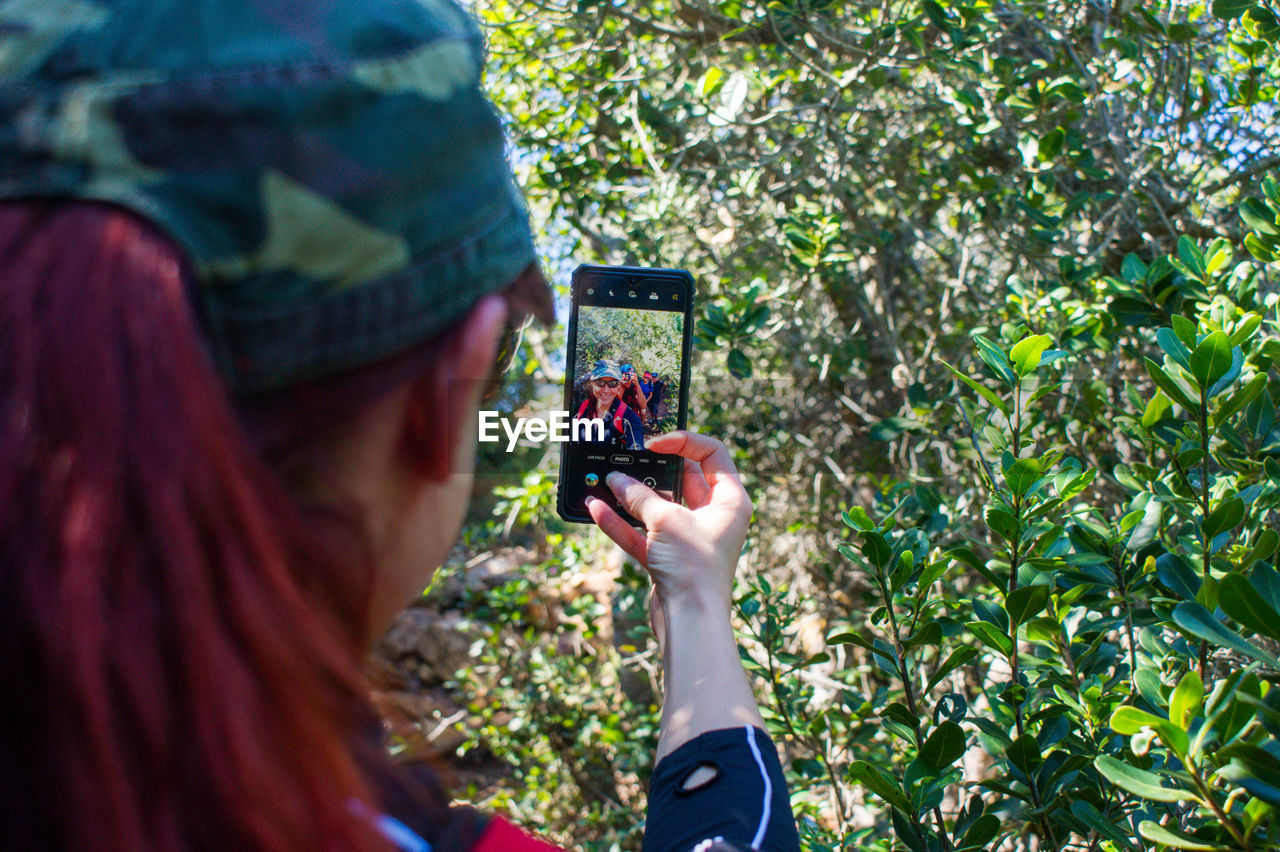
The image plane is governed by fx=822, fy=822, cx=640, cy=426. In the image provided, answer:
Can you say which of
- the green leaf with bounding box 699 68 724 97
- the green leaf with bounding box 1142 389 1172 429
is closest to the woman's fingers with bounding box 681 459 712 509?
the green leaf with bounding box 1142 389 1172 429

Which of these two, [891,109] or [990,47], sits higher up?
[990,47]

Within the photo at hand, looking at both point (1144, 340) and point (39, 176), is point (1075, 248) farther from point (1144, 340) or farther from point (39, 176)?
point (39, 176)

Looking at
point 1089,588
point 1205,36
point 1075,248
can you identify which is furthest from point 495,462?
point 1205,36

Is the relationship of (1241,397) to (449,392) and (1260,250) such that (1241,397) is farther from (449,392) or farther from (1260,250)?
(449,392)

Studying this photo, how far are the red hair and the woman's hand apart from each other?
61 centimetres

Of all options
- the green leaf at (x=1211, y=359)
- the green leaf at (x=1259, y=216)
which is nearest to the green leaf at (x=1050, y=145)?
the green leaf at (x=1259, y=216)

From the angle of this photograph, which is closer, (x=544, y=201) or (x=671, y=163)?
(x=671, y=163)

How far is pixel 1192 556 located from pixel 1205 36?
1.66 metres

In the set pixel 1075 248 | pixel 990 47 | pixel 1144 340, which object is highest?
pixel 990 47

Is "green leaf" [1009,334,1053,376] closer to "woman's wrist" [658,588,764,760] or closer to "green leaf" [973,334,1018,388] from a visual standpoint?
"green leaf" [973,334,1018,388]

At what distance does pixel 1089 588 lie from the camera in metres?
1.16

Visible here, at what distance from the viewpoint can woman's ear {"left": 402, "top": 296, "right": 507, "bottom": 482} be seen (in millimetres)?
613

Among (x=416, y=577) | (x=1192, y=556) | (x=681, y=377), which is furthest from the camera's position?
(x=681, y=377)

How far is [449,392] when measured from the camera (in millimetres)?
624
